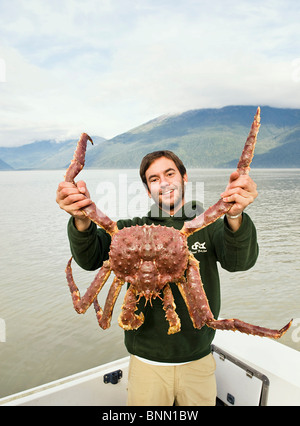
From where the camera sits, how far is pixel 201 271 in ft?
8.06

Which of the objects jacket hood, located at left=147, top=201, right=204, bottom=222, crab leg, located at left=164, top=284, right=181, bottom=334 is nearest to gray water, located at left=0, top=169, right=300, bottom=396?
jacket hood, located at left=147, top=201, right=204, bottom=222

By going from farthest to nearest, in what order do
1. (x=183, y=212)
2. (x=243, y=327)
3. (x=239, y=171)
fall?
(x=183, y=212), (x=243, y=327), (x=239, y=171)

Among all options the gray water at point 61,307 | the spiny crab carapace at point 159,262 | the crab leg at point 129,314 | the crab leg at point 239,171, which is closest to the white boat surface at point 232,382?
the spiny crab carapace at point 159,262

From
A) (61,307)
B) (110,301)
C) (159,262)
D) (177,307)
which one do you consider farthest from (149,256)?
(61,307)

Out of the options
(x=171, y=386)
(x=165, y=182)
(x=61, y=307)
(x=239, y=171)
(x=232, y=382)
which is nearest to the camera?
(x=239, y=171)

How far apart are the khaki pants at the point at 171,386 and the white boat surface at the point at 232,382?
2.19ft

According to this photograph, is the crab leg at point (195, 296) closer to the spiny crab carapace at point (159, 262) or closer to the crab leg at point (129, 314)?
the spiny crab carapace at point (159, 262)

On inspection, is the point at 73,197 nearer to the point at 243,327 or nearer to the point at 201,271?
the point at 201,271

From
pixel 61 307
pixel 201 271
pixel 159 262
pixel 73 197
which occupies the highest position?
pixel 73 197

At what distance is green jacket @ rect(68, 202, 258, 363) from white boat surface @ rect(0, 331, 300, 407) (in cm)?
74

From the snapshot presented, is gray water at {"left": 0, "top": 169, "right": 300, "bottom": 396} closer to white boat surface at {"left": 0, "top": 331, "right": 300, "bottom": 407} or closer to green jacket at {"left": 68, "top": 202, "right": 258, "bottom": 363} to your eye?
white boat surface at {"left": 0, "top": 331, "right": 300, "bottom": 407}

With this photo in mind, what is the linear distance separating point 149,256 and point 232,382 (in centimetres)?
189

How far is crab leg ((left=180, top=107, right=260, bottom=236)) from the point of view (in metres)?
1.80
